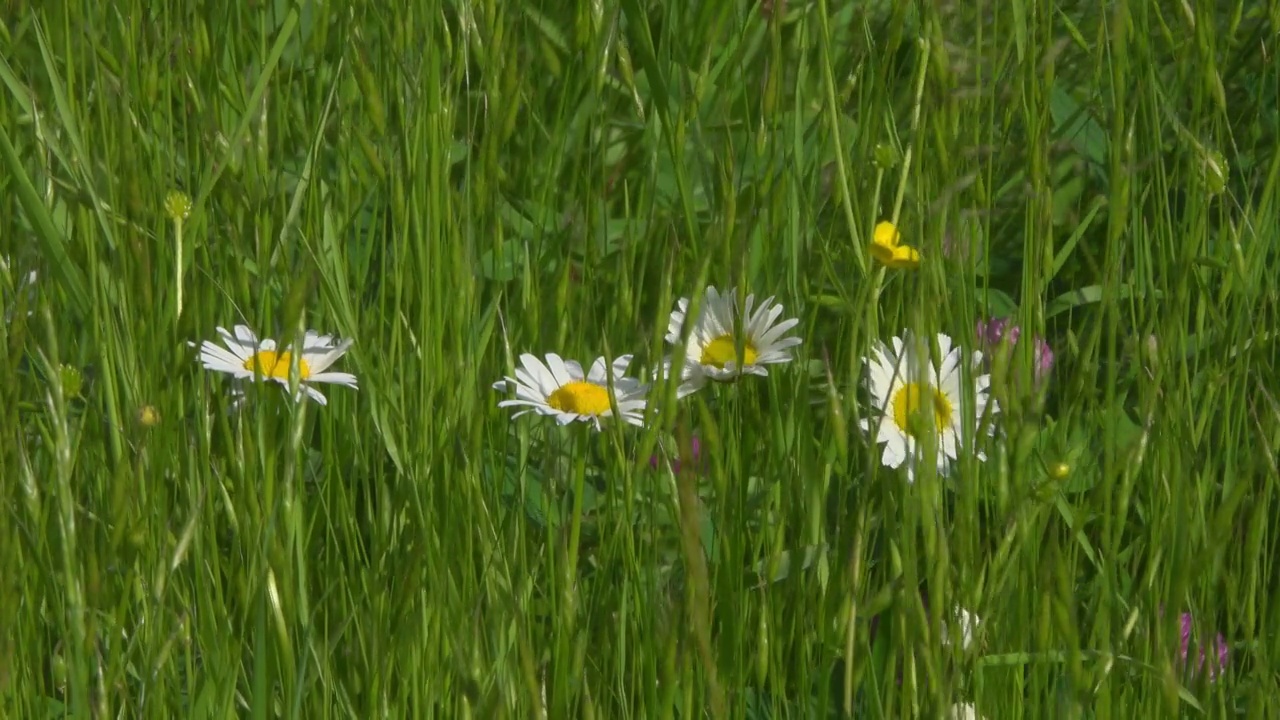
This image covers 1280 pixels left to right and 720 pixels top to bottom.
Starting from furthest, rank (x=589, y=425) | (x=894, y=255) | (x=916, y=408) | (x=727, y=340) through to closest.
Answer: (x=727, y=340)
(x=589, y=425)
(x=894, y=255)
(x=916, y=408)

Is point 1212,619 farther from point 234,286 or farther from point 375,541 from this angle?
point 234,286

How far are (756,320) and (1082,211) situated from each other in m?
0.72

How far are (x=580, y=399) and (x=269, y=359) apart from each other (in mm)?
Answer: 232

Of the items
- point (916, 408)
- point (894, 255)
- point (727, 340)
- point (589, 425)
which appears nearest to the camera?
point (916, 408)

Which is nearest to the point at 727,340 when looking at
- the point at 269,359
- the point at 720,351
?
the point at 720,351

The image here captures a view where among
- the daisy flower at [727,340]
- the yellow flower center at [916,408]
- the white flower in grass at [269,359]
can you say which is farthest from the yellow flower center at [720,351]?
the white flower in grass at [269,359]

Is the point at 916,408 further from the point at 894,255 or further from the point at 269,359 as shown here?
the point at 269,359

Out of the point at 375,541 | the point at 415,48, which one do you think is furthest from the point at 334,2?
the point at 375,541

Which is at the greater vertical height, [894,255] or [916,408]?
[894,255]

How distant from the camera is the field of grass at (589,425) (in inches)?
32.7

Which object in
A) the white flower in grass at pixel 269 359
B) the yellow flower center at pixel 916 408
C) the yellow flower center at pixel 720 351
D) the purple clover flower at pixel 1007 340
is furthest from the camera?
the yellow flower center at pixel 720 351

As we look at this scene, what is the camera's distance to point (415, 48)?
1.22m

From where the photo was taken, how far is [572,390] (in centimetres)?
109

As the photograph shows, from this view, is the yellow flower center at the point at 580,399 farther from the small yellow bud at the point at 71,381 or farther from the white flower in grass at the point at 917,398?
the small yellow bud at the point at 71,381
